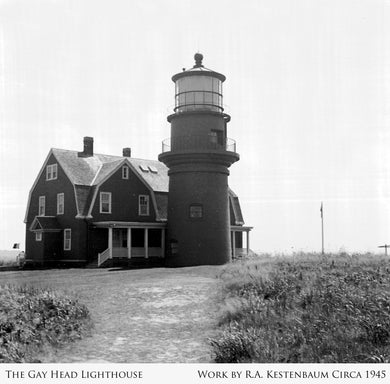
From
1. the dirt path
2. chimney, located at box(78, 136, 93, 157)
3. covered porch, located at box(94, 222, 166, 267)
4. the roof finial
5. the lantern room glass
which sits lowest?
the dirt path

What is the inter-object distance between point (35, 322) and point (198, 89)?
2106 centimetres

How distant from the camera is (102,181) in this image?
3316 cm

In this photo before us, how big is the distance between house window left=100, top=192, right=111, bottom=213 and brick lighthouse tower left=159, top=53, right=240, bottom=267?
5645mm

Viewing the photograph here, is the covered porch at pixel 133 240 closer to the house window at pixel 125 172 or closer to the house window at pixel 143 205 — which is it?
the house window at pixel 143 205

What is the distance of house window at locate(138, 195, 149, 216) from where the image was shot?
35469mm

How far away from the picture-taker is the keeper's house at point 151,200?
2906 centimetres

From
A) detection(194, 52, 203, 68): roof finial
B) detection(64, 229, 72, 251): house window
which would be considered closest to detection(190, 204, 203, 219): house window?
detection(194, 52, 203, 68): roof finial

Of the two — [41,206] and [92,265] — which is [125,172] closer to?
[41,206]

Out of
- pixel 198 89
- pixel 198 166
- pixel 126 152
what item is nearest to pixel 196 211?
pixel 198 166

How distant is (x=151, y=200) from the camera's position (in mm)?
35812

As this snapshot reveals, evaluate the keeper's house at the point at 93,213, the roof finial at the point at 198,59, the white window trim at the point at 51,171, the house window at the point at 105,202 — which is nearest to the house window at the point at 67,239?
the keeper's house at the point at 93,213

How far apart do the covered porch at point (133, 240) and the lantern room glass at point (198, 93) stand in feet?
25.6

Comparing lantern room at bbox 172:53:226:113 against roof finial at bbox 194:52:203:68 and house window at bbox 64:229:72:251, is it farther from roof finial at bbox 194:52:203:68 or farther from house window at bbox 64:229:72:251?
house window at bbox 64:229:72:251
